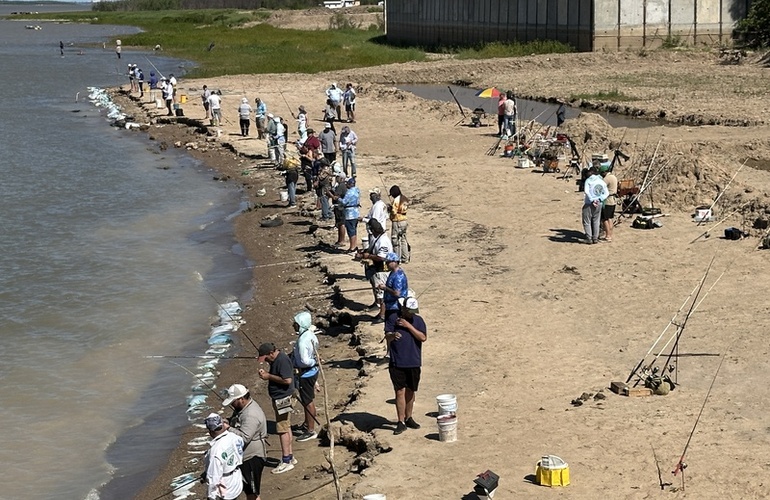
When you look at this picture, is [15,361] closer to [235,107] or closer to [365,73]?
[235,107]

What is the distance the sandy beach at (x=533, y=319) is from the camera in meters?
11.0

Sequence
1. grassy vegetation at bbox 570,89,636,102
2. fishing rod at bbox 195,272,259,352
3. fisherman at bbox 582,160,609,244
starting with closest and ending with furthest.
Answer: fishing rod at bbox 195,272,259,352 < fisherman at bbox 582,160,609,244 < grassy vegetation at bbox 570,89,636,102

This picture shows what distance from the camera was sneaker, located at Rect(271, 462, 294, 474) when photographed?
11828mm

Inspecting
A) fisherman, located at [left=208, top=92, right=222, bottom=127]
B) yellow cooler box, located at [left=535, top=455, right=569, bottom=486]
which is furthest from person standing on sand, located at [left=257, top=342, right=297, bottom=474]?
fisherman, located at [left=208, top=92, right=222, bottom=127]

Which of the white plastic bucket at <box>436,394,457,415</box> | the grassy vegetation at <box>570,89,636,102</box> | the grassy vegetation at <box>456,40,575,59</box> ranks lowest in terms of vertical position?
the white plastic bucket at <box>436,394,457,415</box>

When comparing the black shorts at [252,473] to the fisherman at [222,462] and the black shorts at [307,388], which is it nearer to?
the fisherman at [222,462]

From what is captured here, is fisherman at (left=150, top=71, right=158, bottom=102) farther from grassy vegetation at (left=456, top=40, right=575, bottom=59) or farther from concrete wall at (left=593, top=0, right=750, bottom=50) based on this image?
concrete wall at (left=593, top=0, right=750, bottom=50)

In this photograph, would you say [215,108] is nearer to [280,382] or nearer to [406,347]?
[280,382]

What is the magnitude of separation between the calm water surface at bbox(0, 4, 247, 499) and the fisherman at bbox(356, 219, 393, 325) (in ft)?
9.26

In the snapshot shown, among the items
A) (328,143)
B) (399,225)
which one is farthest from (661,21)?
(399,225)

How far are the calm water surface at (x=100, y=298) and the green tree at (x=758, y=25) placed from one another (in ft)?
90.3

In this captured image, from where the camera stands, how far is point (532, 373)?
44.1 ft

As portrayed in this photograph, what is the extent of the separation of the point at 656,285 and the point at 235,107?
2888 cm

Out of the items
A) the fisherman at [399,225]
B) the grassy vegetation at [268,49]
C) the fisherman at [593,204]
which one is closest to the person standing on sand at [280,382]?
the fisherman at [399,225]
